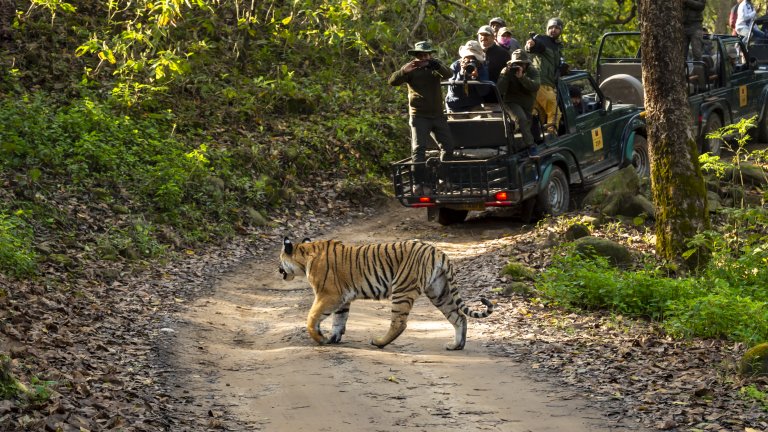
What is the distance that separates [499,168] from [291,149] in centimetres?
469

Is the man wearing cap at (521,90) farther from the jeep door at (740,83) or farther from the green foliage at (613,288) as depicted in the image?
the jeep door at (740,83)

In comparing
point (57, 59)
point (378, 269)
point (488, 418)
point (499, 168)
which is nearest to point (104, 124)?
point (57, 59)

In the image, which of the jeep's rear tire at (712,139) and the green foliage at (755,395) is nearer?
the green foliage at (755,395)

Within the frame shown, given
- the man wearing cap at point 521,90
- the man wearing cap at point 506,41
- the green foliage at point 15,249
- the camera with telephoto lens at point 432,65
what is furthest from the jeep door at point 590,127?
the green foliage at point 15,249

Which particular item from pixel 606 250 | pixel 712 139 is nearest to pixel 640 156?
pixel 712 139

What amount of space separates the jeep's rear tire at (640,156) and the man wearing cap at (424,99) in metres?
3.94

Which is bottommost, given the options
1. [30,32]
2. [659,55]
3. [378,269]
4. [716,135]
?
[378,269]

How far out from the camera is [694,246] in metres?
10.8

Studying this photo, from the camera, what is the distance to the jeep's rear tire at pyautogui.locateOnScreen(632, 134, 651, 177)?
53.5ft

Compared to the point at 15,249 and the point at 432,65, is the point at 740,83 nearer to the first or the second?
the point at 432,65

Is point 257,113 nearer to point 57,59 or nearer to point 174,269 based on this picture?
point 57,59

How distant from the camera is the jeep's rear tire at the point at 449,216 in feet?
49.4

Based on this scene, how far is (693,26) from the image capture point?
16.6 metres

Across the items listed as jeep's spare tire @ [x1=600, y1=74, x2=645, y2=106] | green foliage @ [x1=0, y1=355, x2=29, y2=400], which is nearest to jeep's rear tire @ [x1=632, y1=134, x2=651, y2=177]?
jeep's spare tire @ [x1=600, y1=74, x2=645, y2=106]
